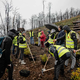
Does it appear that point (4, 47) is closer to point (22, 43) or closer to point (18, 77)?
point (18, 77)

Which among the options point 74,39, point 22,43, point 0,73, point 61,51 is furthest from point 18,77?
point 74,39

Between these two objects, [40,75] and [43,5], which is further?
[43,5]

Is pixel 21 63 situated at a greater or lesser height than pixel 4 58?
lesser

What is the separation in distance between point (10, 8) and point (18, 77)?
18.0 metres

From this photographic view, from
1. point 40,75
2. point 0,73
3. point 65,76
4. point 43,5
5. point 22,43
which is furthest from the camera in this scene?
point 43,5

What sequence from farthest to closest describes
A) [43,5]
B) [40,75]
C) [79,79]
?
[43,5], [40,75], [79,79]

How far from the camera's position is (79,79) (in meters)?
2.31

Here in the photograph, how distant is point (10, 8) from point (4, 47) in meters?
18.3

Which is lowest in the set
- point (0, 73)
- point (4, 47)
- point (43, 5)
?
point (0, 73)

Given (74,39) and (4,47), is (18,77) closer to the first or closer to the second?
(4,47)

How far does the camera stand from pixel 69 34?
339 centimetres

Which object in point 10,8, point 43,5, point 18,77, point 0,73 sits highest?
point 43,5

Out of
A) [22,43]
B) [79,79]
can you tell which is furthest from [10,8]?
[79,79]

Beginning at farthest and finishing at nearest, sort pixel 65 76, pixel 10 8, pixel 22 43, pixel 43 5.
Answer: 1. pixel 43 5
2. pixel 10 8
3. pixel 22 43
4. pixel 65 76
